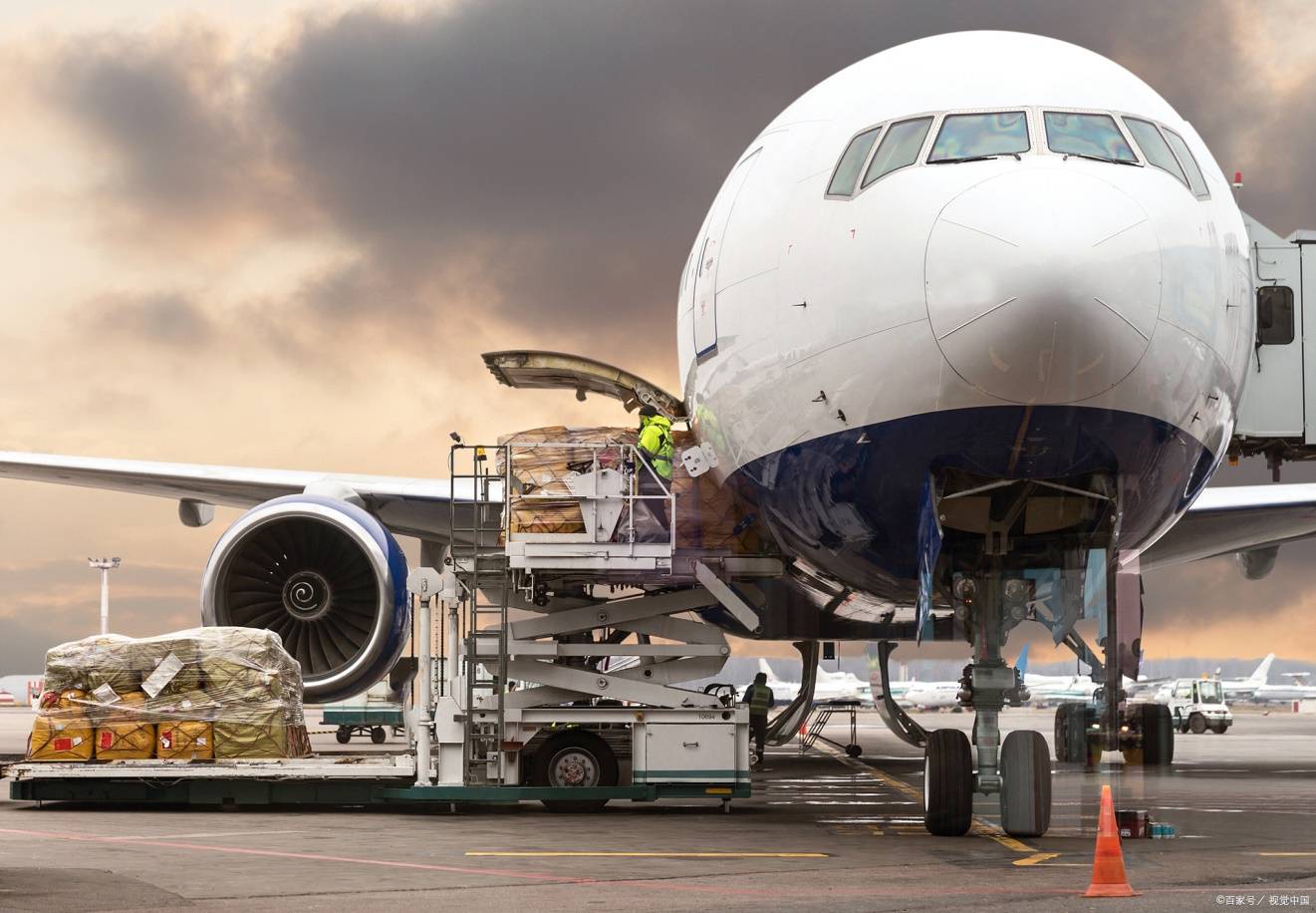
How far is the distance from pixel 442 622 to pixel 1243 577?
32.5 feet

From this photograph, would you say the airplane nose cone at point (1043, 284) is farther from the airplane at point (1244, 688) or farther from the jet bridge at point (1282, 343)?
the airplane at point (1244, 688)

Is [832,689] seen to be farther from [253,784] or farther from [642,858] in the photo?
[642,858]

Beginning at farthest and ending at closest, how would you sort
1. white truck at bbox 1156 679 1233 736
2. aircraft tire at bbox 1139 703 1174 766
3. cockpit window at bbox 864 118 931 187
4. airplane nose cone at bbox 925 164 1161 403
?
white truck at bbox 1156 679 1233 736 → aircraft tire at bbox 1139 703 1174 766 → cockpit window at bbox 864 118 931 187 → airplane nose cone at bbox 925 164 1161 403

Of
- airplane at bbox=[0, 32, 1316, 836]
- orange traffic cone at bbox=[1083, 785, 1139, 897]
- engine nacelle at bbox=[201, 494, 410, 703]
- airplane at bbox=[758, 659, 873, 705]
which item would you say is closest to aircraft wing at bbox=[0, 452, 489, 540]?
engine nacelle at bbox=[201, 494, 410, 703]

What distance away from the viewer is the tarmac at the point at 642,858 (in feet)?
24.5

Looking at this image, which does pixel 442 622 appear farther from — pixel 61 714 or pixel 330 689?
pixel 61 714

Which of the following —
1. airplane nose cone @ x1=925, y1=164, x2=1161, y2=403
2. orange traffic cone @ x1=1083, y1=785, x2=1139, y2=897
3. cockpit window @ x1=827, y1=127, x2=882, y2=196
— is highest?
cockpit window @ x1=827, y1=127, x2=882, y2=196

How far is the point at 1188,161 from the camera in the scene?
9797mm

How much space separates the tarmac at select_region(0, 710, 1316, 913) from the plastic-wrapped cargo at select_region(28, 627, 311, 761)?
1.80 feet

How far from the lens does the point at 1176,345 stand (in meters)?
8.77

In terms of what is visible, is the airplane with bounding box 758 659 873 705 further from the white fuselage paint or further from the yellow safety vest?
the white fuselage paint

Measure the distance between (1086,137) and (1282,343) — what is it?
2.38m

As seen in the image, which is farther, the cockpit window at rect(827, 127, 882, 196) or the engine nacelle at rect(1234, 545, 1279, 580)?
the engine nacelle at rect(1234, 545, 1279, 580)

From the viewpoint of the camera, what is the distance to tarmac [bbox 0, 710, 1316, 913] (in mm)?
7480
